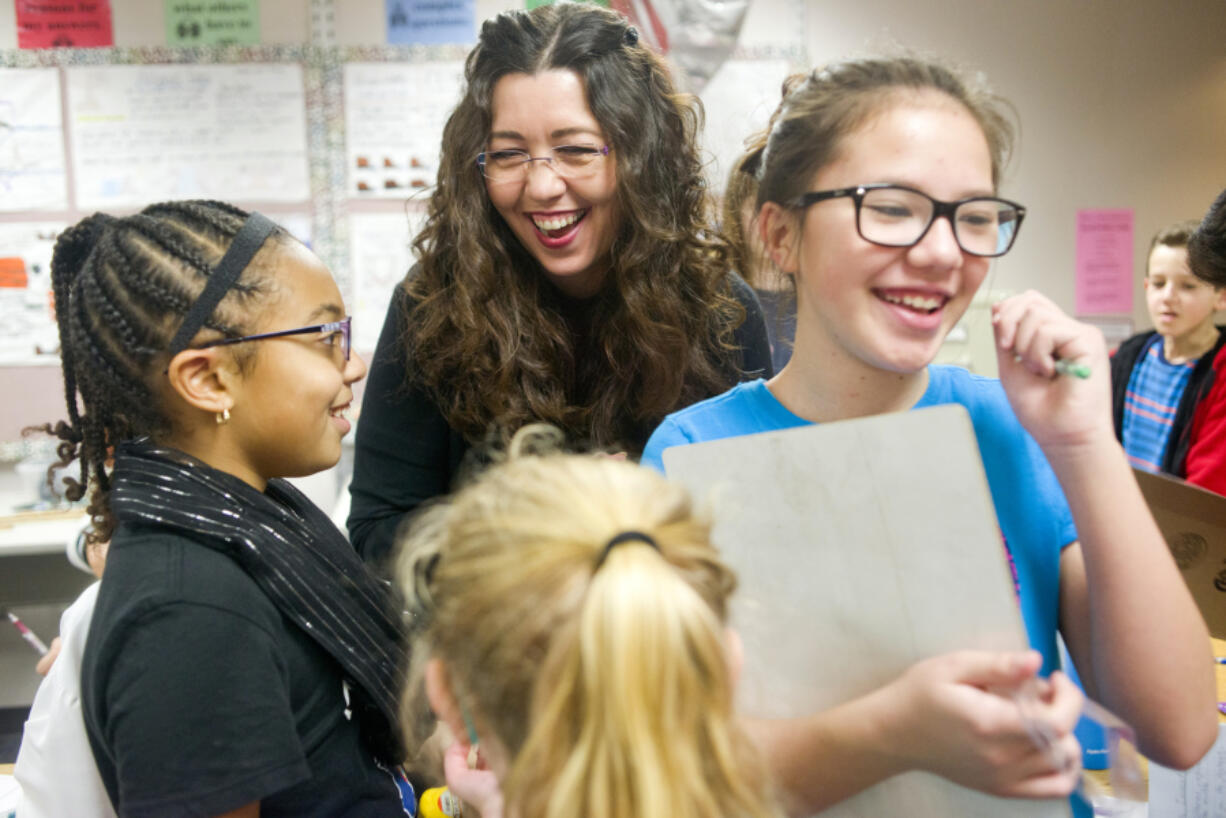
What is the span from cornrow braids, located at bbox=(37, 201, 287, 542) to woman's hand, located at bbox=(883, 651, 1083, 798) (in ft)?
2.51

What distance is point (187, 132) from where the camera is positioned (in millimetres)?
2848

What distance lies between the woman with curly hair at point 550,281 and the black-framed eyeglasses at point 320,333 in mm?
137

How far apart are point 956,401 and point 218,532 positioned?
→ 2.38ft

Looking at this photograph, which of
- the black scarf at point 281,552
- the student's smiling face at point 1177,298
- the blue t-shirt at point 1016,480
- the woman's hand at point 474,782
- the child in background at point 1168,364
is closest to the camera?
the woman's hand at point 474,782

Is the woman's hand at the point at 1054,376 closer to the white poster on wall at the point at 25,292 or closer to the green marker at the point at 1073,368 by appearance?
the green marker at the point at 1073,368

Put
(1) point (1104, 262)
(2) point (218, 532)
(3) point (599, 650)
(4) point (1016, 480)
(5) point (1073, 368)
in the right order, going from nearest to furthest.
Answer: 1. (3) point (599, 650)
2. (5) point (1073, 368)
3. (4) point (1016, 480)
4. (2) point (218, 532)
5. (1) point (1104, 262)

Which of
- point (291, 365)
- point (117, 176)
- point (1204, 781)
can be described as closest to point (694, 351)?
point (291, 365)

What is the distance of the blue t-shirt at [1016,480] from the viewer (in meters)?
0.70

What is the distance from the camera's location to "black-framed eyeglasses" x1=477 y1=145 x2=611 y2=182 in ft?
3.58

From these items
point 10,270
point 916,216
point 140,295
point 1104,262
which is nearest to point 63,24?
point 10,270

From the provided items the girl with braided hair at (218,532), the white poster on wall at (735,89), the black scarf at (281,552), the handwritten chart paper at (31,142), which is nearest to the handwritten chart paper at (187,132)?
the handwritten chart paper at (31,142)

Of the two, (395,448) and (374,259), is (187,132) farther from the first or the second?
(395,448)

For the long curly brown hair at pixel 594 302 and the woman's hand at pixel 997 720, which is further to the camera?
the long curly brown hair at pixel 594 302

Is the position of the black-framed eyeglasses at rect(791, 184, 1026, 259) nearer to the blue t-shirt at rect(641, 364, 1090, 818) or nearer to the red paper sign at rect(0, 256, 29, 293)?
the blue t-shirt at rect(641, 364, 1090, 818)
